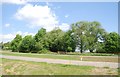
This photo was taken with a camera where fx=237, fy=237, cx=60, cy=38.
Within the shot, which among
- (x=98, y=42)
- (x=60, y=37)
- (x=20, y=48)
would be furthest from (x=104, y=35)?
(x=20, y=48)

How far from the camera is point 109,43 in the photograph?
263 ft

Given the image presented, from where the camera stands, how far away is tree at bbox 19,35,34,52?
298ft

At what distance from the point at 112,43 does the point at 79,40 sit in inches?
453

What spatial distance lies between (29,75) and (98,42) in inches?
2346

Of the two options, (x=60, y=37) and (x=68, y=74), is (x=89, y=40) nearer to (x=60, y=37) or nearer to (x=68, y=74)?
(x=60, y=37)

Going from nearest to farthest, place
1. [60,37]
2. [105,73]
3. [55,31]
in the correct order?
1. [105,73]
2. [60,37]
3. [55,31]

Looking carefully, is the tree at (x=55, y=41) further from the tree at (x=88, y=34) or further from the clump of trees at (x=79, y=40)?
the tree at (x=88, y=34)

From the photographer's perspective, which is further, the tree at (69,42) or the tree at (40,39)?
the tree at (40,39)

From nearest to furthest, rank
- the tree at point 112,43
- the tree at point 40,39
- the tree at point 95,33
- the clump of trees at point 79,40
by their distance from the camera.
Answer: the tree at point 112,43 → the clump of trees at point 79,40 → the tree at point 95,33 → the tree at point 40,39

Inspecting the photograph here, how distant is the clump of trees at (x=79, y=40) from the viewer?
80.4 metres

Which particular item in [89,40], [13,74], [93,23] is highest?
[93,23]

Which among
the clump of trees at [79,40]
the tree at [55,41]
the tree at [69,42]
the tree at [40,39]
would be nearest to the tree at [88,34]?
the clump of trees at [79,40]

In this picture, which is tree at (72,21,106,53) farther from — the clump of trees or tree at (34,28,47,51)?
tree at (34,28,47,51)

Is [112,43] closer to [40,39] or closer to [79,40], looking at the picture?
[79,40]
